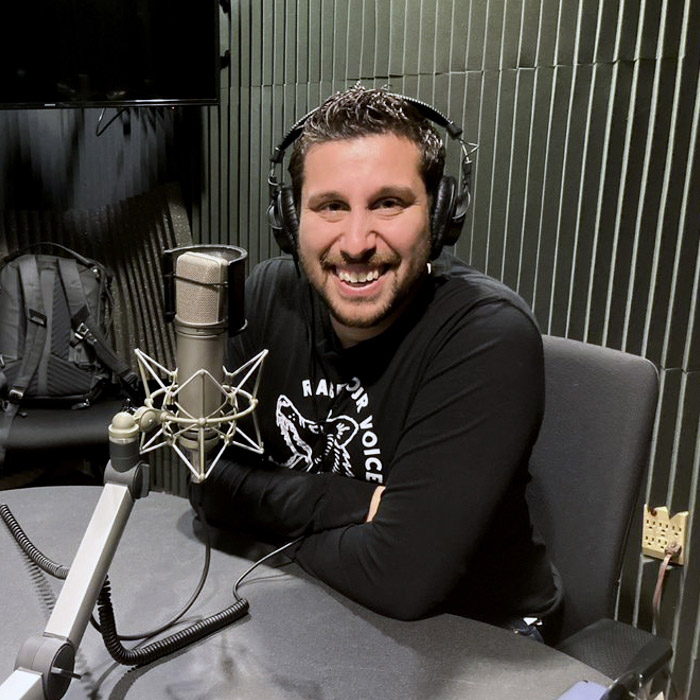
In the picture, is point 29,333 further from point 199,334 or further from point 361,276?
point 199,334

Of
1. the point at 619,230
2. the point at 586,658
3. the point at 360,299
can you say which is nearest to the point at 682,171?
the point at 619,230

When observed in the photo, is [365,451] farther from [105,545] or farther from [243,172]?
[243,172]

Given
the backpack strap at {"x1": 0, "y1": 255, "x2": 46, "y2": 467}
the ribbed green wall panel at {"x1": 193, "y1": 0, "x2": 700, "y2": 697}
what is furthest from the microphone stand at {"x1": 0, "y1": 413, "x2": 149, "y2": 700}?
the backpack strap at {"x1": 0, "y1": 255, "x2": 46, "y2": 467}

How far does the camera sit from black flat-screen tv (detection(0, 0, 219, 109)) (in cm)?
258

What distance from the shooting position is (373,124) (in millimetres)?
1166

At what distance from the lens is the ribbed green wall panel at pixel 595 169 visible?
1789mm

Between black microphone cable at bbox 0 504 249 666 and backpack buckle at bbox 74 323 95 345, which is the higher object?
black microphone cable at bbox 0 504 249 666

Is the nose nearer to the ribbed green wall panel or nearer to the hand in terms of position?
the hand

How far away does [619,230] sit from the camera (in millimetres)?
1885

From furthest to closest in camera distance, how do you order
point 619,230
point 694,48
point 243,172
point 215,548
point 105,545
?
point 243,172, point 619,230, point 694,48, point 215,548, point 105,545

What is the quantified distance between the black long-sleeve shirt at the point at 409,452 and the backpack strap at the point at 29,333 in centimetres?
142

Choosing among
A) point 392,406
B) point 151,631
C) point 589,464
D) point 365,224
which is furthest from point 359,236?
point 151,631

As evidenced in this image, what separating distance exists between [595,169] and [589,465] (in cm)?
96

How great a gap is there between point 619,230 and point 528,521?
949 mm
